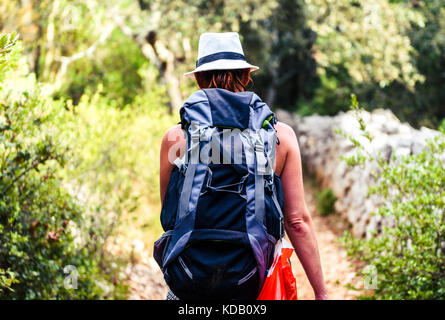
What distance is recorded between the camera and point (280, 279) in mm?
2146

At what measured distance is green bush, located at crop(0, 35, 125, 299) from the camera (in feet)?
12.4

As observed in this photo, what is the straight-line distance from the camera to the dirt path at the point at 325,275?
229 inches

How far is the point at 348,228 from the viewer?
316 inches

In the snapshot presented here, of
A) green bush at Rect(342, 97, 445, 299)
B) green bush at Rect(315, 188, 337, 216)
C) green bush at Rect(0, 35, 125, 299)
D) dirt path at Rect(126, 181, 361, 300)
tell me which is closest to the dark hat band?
green bush at Rect(0, 35, 125, 299)

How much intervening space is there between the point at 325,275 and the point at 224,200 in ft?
16.9

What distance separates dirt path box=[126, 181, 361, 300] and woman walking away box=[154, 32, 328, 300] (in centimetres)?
341

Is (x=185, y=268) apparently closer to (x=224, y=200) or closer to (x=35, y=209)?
(x=224, y=200)

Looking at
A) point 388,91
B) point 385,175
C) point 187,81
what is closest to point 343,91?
point 388,91

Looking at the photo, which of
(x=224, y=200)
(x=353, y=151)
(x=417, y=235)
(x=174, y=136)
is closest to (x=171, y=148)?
(x=174, y=136)

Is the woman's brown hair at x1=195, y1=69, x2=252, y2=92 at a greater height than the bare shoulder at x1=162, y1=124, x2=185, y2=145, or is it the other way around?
the woman's brown hair at x1=195, y1=69, x2=252, y2=92

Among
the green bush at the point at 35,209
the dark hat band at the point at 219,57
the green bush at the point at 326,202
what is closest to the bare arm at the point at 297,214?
the dark hat band at the point at 219,57

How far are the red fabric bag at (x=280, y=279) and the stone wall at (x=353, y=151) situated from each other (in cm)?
280

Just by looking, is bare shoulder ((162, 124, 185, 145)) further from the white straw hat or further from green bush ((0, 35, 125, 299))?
green bush ((0, 35, 125, 299))

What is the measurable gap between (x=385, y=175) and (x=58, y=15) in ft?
28.9
